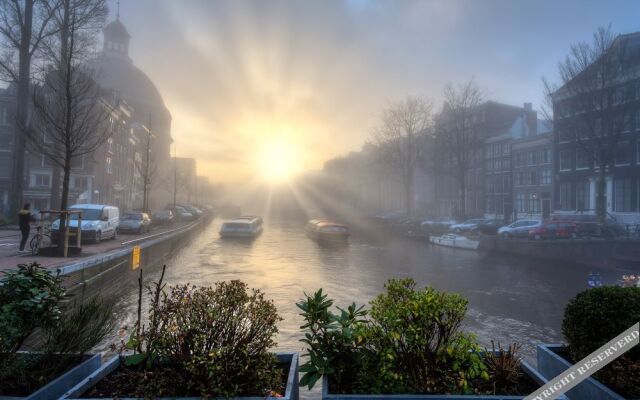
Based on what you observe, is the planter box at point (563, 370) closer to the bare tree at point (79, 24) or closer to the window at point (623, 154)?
the bare tree at point (79, 24)

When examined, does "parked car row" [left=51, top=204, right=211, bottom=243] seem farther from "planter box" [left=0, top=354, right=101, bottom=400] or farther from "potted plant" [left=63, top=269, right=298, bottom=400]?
"potted plant" [left=63, top=269, right=298, bottom=400]

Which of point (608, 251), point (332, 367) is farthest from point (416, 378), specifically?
point (608, 251)

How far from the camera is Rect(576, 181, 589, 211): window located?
1753 inches

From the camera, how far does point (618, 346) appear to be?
12.4 ft

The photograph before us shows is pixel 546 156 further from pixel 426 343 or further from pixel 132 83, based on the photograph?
pixel 132 83

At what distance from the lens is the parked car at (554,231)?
30703mm

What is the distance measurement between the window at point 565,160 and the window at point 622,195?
20.5 feet

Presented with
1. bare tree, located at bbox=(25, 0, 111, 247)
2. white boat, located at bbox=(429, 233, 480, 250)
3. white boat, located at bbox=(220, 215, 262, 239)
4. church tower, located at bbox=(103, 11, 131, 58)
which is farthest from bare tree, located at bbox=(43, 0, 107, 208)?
church tower, located at bbox=(103, 11, 131, 58)

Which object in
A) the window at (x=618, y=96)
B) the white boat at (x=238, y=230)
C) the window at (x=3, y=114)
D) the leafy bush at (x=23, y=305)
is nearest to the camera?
the leafy bush at (x=23, y=305)

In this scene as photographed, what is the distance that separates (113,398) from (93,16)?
26.1m

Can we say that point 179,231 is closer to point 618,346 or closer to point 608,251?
point 608,251

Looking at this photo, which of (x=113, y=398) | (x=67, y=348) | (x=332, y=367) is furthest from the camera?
(x=67, y=348)

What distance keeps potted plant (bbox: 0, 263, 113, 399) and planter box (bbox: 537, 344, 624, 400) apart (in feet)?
17.0

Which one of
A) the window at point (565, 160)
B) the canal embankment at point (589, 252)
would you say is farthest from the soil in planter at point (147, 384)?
the window at point (565, 160)
